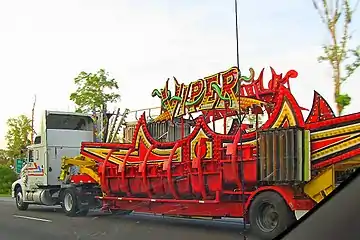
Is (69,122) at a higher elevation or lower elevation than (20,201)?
higher

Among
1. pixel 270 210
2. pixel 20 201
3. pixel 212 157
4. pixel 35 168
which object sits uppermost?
pixel 212 157

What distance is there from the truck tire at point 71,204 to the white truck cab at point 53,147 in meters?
0.66

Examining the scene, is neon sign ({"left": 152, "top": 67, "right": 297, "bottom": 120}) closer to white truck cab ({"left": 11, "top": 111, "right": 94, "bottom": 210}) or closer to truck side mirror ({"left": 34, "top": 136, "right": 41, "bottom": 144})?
Answer: white truck cab ({"left": 11, "top": 111, "right": 94, "bottom": 210})

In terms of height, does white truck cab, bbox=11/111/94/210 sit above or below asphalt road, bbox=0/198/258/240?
above

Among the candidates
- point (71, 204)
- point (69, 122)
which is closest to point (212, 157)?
point (71, 204)

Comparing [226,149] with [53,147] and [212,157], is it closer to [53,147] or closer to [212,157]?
[212,157]

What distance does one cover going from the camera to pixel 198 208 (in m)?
11.2

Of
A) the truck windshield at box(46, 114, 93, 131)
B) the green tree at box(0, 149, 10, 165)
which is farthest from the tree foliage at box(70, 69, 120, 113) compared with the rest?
the green tree at box(0, 149, 10, 165)

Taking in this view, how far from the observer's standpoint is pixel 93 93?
592 inches

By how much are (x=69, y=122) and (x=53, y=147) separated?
984 millimetres

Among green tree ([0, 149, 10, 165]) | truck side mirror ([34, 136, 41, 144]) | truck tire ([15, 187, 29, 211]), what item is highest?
truck side mirror ([34, 136, 41, 144])

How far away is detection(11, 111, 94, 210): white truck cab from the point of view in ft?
56.2

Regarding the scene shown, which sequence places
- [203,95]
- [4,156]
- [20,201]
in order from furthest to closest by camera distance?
[4,156] < [20,201] < [203,95]

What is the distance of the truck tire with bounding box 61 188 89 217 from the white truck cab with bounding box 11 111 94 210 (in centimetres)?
66
